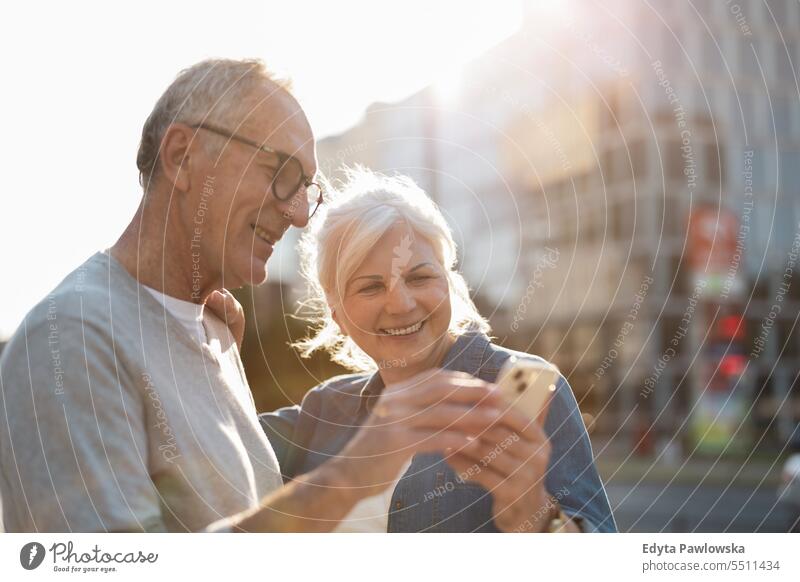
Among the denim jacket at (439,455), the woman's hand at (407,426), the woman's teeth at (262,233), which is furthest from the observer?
the denim jacket at (439,455)

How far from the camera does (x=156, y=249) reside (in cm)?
133

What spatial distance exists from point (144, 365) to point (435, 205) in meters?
0.74

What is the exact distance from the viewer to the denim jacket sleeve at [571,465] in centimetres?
154

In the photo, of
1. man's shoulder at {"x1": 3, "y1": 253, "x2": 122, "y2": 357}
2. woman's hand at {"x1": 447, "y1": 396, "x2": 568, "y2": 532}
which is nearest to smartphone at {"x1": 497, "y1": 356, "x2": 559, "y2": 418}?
woman's hand at {"x1": 447, "y1": 396, "x2": 568, "y2": 532}

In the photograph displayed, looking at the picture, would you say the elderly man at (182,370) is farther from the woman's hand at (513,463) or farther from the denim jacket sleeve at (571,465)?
the denim jacket sleeve at (571,465)

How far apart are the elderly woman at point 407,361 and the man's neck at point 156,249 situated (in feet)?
1.29

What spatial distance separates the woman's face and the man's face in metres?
0.28

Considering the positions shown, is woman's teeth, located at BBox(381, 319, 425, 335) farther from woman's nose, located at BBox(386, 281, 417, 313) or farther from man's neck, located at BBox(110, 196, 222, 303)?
man's neck, located at BBox(110, 196, 222, 303)

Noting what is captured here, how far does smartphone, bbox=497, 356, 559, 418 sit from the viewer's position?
47.8 inches

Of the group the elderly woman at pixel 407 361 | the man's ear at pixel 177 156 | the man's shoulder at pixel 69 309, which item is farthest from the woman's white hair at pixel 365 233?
the man's shoulder at pixel 69 309
